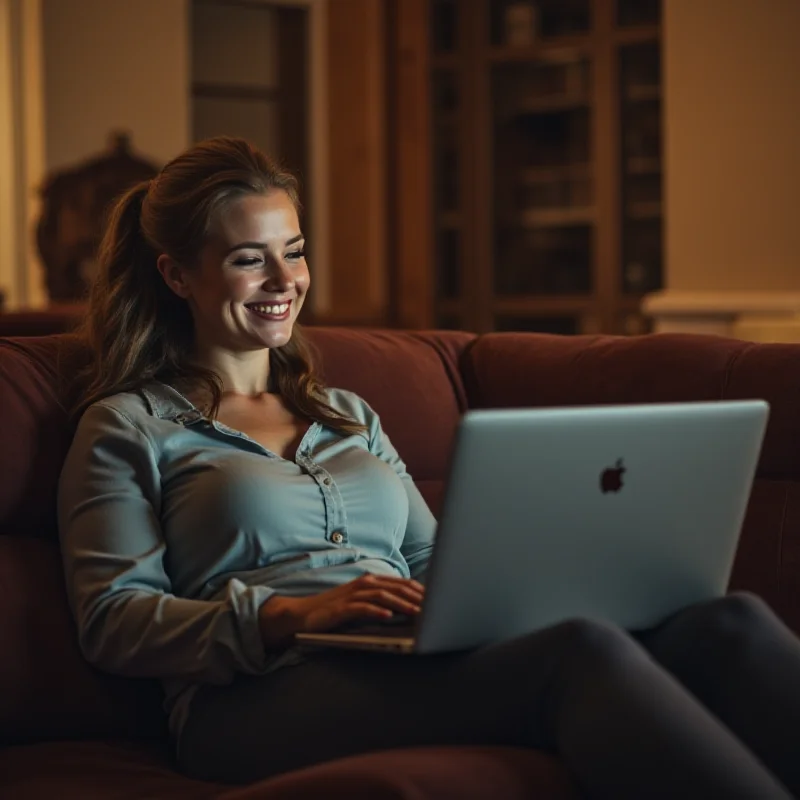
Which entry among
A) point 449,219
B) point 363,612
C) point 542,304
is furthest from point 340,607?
point 449,219

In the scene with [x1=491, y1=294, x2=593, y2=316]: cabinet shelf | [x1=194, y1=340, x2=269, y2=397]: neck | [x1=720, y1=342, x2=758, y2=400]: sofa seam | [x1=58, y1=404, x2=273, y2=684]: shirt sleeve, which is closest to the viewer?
[x1=58, y1=404, x2=273, y2=684]: shirt sleeve

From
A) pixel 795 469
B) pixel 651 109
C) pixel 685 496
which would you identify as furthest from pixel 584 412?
pixel 651 109

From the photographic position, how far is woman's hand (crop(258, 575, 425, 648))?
1504 mm

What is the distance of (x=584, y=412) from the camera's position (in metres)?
1.33

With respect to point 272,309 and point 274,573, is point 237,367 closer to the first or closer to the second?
point 272,309

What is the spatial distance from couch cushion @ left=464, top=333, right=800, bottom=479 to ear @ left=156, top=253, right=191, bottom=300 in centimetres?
63

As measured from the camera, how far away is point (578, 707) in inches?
52.8

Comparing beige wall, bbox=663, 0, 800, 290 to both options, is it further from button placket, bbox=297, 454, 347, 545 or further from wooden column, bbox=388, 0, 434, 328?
button placket, bbox=297, 454, 347, 545

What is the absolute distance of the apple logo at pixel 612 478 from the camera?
1.38 metres

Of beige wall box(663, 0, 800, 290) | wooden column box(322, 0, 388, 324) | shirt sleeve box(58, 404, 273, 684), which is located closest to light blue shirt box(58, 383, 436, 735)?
shirt sleeve box(58, 404, 273, 684)

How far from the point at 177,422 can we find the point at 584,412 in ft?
2.22

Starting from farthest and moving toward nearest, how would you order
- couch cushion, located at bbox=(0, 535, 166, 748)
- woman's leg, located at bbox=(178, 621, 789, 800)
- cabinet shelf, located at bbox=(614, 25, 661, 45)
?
cabinet shelf, located at bbox=(614, 25, 661, 45) → couch cushion, located at bbox=(0, 535, 166, 748) → woman's leg, located at bbox=(178, 621, 789, 800)

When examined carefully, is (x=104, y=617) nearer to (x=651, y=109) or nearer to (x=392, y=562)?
(x=392, y=562)

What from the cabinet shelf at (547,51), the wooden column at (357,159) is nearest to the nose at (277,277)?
the cabinet shelf at (547,51)
